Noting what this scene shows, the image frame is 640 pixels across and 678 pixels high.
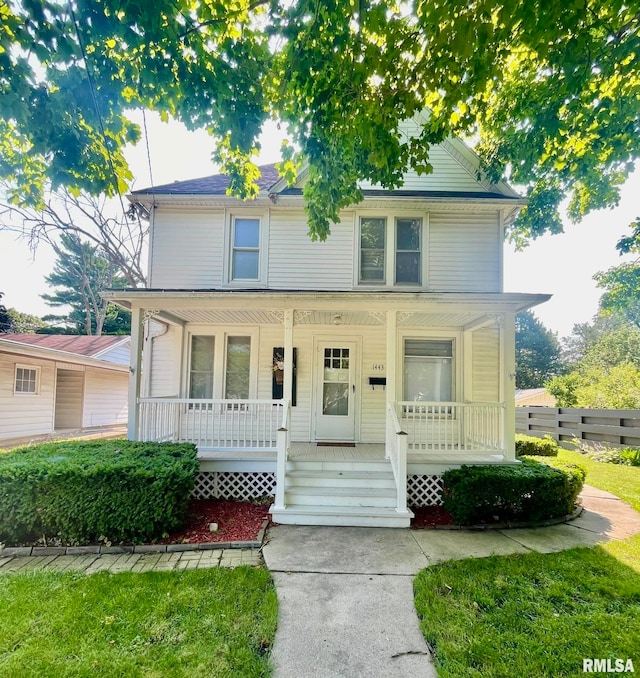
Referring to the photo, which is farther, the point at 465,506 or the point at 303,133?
the point at 465,506

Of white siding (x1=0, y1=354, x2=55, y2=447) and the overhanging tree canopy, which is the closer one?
the overhanging tree canopy

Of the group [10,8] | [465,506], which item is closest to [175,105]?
[10,8]

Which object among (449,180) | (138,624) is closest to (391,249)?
(449,180)

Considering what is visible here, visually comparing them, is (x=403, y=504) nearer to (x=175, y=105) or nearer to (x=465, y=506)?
(x=465, y=506)

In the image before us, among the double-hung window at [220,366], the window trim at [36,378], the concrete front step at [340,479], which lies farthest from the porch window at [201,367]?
the window trim at [36,378]

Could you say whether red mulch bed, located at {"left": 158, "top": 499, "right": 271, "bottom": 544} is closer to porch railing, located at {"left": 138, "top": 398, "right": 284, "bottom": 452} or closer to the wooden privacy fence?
porch railing, located at {"left": 138, "top": 398, "right": 284, "bottom": 452}

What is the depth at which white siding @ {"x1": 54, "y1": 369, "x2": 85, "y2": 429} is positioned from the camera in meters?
15.3

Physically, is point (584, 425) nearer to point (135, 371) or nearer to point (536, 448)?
point (536, 448)

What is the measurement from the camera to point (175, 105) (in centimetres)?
439

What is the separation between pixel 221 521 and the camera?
552 centimetres

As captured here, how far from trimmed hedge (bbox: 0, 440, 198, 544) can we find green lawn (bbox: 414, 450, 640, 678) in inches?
132

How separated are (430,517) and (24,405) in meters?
13.4


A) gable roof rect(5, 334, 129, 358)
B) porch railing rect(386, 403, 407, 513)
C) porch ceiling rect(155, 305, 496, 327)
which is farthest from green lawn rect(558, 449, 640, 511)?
gable roof rect(5, 334, 129, 358)

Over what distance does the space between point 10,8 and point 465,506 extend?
305 inches
